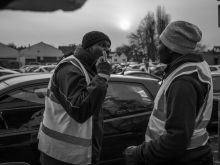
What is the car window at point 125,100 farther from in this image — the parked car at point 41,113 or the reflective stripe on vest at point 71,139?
the reflective stripe on vest at point 71,139

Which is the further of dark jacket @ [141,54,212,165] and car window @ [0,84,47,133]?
car window @ [0,84,47,133]

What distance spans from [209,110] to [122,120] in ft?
6.24

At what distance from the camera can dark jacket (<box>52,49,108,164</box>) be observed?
2.02 meters

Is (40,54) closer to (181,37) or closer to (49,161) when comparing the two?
(49,161)

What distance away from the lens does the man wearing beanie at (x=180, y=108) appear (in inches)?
61.9

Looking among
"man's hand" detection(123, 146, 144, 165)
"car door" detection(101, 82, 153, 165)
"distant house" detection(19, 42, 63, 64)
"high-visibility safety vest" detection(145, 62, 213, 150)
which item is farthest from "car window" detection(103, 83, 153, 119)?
"distant house" detection(19, 42, 63, 64)

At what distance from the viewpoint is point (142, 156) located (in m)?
1.75

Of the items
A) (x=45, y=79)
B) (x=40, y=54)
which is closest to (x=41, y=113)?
(x=45, y=79)

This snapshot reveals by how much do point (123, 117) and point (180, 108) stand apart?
2129 mm

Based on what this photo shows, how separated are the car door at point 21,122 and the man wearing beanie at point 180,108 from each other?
5.35 feet

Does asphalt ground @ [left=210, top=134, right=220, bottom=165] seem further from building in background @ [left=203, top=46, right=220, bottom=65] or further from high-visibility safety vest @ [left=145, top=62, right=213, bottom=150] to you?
building in background @ [left=203, top=46, right=220, bottom=65]

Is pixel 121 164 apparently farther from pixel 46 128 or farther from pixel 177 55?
pixel 177 55

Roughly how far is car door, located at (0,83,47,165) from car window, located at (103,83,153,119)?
0.75 m

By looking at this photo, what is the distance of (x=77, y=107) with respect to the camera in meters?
2.01
